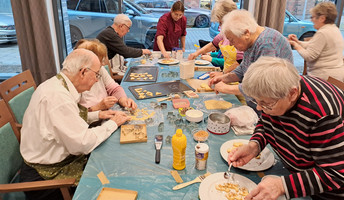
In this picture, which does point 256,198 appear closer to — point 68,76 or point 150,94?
point 68,76

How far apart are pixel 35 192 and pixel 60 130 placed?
0.42 m

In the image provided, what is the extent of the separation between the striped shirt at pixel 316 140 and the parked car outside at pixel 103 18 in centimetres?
422

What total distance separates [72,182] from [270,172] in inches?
38.4

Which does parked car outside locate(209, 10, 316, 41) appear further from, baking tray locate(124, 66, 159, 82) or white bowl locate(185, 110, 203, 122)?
white bowl locate(185, 110, 203, 122)

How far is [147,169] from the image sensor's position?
121cm

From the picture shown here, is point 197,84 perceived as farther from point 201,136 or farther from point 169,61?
point 201,136

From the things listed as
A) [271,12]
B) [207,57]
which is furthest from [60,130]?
[271,12]

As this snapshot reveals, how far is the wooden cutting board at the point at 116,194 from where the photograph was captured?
1.02 meters

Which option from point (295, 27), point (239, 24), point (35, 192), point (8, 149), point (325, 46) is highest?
point (239, 24)

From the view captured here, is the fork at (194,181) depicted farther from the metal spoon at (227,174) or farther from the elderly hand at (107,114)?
the elderly hand at (107,114)

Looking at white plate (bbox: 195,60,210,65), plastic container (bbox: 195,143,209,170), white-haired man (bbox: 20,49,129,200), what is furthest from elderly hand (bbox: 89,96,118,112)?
white plate (bbox: 195,60,210,65)

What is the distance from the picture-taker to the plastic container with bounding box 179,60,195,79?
2.52m

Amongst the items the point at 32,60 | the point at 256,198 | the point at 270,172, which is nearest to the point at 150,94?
the point at 270,172

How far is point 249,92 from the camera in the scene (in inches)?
39.1
